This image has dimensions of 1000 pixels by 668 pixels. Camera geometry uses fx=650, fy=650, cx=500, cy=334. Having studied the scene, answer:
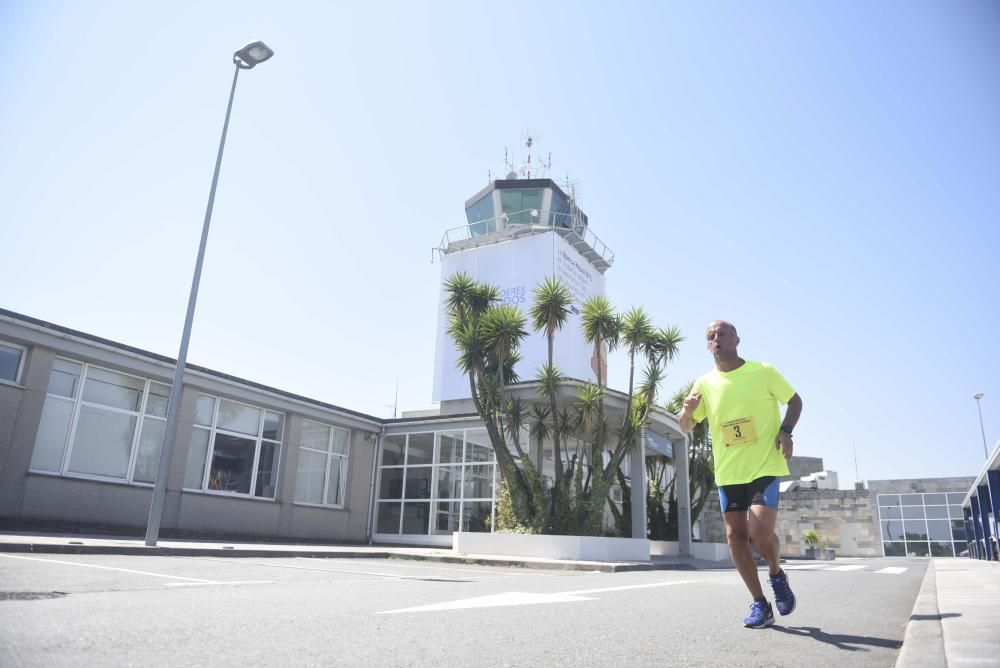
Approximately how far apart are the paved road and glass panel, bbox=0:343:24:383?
1052 centimetres

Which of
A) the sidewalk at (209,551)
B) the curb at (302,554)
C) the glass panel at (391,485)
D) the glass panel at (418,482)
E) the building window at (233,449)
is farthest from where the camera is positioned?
the glass panel at (391,485)

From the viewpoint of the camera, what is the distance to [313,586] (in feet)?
16.8

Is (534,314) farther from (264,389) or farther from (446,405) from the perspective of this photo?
(446,405)

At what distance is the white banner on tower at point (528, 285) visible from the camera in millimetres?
42312

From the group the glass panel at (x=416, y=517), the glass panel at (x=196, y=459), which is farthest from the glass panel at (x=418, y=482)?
the glass panel at (x=196, y=459)

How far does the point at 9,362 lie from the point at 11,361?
45 millimetres

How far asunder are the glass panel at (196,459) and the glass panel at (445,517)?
25.3ft

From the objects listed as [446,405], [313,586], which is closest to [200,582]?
[313,586]

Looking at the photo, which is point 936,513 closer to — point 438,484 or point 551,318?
point 438,484

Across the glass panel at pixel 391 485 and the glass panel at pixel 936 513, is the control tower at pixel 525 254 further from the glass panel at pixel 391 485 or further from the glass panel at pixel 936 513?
the glass panel at pixel 936 513

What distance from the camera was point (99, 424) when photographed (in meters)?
15.3

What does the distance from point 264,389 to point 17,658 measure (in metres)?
17.7

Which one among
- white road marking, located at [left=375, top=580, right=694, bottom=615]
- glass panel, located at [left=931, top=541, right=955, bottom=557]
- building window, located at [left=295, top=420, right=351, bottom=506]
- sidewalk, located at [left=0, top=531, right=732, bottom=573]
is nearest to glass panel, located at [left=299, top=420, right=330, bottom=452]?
building window, located at [left=295, top=420, right=351, bottom=506]

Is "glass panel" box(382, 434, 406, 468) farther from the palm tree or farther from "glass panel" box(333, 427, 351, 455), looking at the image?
the palm tree
